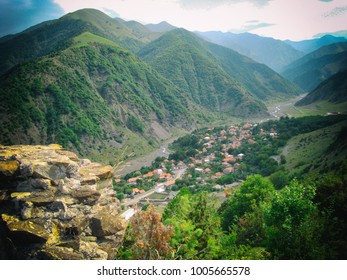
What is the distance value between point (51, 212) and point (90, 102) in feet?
234

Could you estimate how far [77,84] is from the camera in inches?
2869

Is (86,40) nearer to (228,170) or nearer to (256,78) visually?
(228,170)

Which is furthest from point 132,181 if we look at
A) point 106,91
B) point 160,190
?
point 106,91

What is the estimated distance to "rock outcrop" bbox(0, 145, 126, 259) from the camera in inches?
183

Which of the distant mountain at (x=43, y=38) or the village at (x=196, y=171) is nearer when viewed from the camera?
the village at (x=196, y=171)

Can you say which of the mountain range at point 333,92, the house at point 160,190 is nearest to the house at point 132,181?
the house at point 160,190

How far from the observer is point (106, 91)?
3194 inches

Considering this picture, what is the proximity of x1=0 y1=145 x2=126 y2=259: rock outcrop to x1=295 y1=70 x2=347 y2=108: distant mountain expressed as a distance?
98.5m

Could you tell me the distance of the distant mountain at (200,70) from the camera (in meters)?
124

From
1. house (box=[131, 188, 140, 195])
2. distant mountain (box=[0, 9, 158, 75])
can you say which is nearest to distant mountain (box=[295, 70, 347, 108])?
house (box=[131, 188, 140, 195])

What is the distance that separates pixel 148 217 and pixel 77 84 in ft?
249

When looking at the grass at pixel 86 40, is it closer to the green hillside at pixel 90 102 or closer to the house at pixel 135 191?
the green hillside at pixel 90 102

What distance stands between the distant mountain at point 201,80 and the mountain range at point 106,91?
502mm

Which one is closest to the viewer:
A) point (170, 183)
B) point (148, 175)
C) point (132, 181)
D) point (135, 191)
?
point (135, 191)
